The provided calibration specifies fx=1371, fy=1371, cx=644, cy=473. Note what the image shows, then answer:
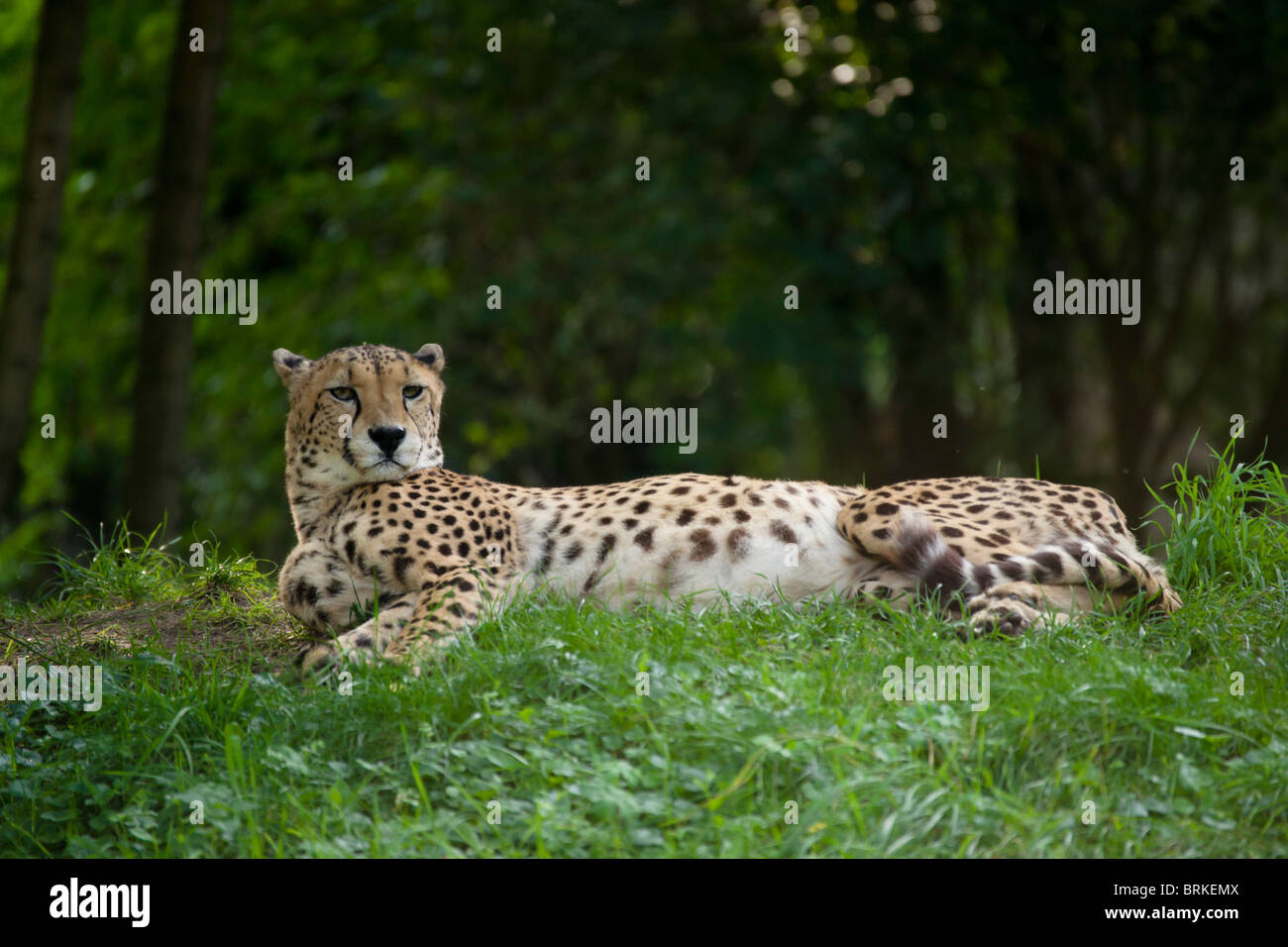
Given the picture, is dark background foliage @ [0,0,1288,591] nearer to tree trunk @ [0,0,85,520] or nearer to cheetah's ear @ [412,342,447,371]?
tree trunk @ [0,0,85,520]

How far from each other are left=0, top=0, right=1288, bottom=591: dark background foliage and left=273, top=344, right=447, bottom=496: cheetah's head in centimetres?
510

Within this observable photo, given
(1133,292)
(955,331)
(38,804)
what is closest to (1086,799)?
(38,804)

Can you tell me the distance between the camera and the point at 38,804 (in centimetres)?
430

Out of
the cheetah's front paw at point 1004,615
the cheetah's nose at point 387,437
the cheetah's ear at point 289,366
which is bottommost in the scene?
the cheetah's front paw at point 1004,615

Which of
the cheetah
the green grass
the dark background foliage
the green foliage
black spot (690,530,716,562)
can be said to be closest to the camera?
the green grass

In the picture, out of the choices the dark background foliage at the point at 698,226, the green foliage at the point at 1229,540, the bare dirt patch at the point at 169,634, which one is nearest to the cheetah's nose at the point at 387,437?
the bare dirt patch at the point at 169,634

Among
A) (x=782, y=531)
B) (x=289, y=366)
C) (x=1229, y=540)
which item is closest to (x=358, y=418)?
(x=289, y=366)

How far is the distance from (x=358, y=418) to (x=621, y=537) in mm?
1203

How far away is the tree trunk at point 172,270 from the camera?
28.7 feet

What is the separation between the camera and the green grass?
3.73 meters

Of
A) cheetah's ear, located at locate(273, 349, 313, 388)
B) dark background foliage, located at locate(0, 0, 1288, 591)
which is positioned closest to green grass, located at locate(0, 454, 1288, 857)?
cheetah's ear, located at locate(273, 349, 313, 388)

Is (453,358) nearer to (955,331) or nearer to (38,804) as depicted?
(955,331)

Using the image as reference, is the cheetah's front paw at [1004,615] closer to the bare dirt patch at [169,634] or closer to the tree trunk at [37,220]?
the bare dirt patch at [169,634]

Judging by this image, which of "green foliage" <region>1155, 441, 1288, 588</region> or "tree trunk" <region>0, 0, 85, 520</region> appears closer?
"green foliage" <region>1155, 441, 1288, 588</region>
